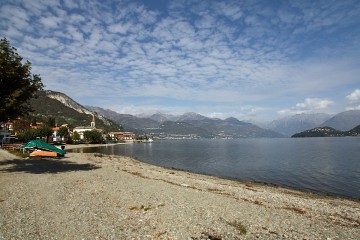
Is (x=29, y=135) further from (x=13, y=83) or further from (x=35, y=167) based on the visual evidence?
(x=13, y=83)

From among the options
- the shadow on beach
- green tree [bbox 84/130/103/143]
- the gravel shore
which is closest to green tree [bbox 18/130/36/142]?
green tree [bbox 84/130/103/143]

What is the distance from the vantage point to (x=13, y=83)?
2880 cm

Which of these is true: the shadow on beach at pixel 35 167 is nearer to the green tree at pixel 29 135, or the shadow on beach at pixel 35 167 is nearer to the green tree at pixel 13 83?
the green tree at pixel 13 83

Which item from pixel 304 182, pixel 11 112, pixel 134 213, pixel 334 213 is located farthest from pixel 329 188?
pixel 11 112

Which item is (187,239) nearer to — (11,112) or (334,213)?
(334,213)

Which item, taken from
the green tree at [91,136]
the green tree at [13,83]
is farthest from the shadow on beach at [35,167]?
the green tree at [91,136]

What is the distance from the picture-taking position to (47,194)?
19922mm

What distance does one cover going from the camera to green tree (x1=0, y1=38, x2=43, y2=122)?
1076 inches

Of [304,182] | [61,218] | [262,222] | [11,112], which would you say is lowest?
[304,182]

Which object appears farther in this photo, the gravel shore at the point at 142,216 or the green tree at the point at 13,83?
the green tree at the point at 13,83

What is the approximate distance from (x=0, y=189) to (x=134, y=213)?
39.4 feet

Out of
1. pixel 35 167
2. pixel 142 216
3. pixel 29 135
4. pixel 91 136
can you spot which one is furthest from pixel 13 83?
pixel 91 136

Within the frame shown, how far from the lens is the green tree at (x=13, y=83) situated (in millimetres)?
27328

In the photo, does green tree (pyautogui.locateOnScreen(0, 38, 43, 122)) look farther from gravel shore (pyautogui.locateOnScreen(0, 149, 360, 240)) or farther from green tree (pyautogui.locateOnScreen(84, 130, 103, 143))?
green tree (pyautogui.locateOnScreen(84, 130, 103, 143))
